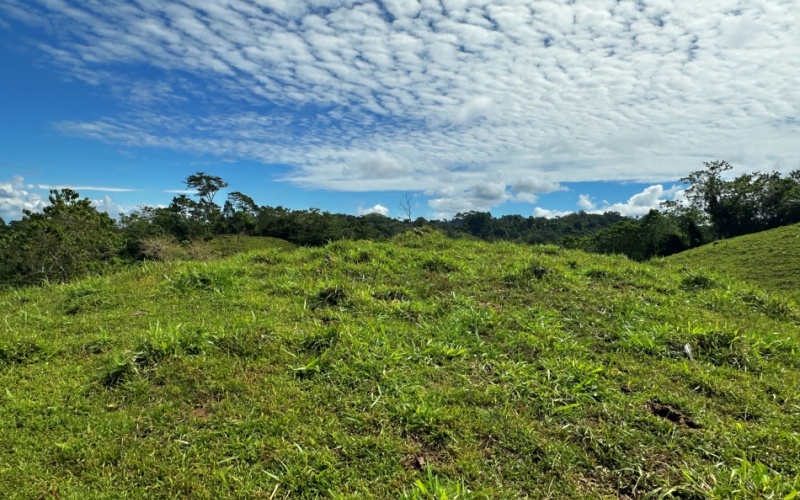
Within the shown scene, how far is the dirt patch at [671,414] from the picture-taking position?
3.80 meters

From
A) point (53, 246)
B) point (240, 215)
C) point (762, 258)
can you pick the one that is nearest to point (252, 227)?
point (240, 215)

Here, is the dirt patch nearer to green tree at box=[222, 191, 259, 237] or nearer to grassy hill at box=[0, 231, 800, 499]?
grassy hill at box=[0, 231, 800, 499]

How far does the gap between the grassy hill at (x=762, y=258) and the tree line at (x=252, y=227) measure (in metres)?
10.4

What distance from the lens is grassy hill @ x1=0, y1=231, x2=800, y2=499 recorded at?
10.3ft

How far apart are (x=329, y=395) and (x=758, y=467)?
11.0ft

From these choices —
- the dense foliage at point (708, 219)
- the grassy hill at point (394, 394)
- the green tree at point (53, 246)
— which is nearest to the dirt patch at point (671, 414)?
the grassy hill at point (394, 394)

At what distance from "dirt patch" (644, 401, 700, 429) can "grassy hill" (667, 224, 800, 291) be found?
18.0m

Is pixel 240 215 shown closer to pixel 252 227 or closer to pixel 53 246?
pixel 252 227

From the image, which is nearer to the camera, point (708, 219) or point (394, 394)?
point (394, 394)

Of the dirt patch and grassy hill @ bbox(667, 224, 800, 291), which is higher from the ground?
grassy hill @ bbox(667, 224, 800, 291)

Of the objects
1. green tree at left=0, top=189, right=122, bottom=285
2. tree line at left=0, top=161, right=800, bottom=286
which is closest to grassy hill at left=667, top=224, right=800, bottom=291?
tree line at left=0, top=161, right=800, bottom=286

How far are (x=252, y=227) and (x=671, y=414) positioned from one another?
7085 cm

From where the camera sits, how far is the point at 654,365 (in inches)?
191

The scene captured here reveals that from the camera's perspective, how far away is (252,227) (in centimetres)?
6962
